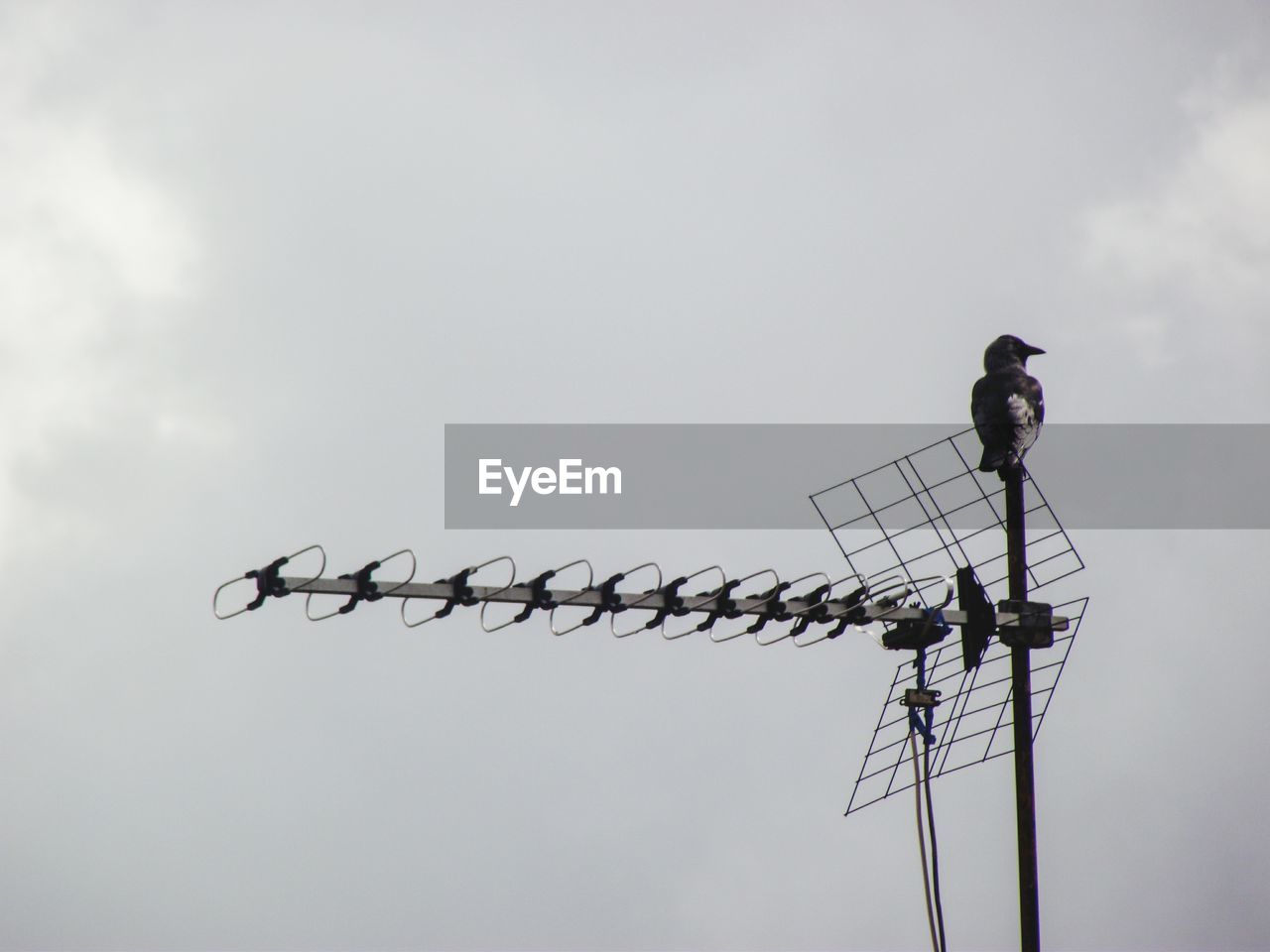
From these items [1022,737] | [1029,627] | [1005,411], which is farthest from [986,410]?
[1022,737]

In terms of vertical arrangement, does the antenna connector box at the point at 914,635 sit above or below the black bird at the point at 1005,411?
below

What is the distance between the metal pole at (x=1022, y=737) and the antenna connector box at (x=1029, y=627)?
0.28ft

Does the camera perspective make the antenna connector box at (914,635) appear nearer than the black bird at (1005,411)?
Yes

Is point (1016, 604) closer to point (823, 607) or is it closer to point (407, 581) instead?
point (823, 607)

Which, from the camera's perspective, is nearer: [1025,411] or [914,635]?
[914,635]

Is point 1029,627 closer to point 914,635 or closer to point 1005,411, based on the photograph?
point 914,635

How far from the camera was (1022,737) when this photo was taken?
1440cm

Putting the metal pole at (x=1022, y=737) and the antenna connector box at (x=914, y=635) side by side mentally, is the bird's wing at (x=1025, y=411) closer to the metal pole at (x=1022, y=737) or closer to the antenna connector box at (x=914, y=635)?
the metal pole at (x=1022, y=737)

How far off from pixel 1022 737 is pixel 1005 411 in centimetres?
285

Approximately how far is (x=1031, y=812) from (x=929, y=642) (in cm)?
156

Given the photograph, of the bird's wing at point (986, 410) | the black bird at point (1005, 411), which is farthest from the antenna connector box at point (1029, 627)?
the bird's wing at point (986, 410)

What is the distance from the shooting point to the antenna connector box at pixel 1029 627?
1476 cm

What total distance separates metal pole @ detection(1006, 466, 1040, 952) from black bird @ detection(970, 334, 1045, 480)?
0.62ft

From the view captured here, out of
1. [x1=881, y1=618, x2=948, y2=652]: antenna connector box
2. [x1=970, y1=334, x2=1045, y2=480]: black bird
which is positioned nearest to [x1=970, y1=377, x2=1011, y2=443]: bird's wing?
→ [x1=970, y1=334, x2=1045, y2=480]: black bird
